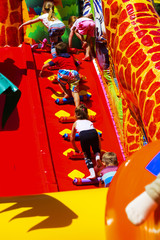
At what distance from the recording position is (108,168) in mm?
4293

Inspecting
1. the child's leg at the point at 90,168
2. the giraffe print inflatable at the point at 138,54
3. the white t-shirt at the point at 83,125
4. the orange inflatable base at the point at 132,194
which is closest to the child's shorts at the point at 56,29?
the giraffe print inflatable at the point at 138,54

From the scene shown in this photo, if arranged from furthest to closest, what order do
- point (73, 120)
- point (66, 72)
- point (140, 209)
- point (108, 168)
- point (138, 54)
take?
point (66, 72) → point (73, 120) → point (138, 54) → point (108, 168) → point (140, 209)

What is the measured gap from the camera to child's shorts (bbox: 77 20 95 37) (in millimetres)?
6832

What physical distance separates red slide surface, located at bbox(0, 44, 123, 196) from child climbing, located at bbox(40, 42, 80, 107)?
0.14 m

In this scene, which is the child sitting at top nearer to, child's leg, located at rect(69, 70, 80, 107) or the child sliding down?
child's leg, located at rect(69, 70, 80, 107)

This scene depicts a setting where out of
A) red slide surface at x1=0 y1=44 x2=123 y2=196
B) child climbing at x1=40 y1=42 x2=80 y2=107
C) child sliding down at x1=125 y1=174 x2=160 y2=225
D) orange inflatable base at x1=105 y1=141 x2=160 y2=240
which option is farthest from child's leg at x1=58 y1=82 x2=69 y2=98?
child sliding down at x1=125 y1=174 x2=160 y2=225

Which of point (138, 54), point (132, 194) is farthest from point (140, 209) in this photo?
point (138, 54)

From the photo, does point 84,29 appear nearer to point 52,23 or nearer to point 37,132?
point 52,23

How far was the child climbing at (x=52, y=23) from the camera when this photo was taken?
6.63m

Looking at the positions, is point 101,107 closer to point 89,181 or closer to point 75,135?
point 75,135

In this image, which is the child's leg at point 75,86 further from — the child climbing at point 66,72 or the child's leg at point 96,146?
the child's leg at point 96,146

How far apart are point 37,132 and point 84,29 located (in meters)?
2.32

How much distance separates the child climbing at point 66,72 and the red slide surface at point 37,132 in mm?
139

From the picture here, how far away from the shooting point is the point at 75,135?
5.27 metres
